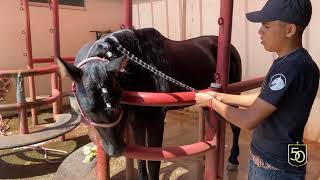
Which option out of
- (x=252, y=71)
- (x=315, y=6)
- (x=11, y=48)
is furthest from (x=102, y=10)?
(x=315, y=6)

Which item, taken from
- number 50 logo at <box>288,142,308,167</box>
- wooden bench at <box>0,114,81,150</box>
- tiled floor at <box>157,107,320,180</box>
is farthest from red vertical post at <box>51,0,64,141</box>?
number 50 logo at <box>288,142,308,167</box>

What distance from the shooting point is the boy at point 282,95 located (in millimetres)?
1245

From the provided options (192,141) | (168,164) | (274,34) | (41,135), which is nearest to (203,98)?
(274,34)

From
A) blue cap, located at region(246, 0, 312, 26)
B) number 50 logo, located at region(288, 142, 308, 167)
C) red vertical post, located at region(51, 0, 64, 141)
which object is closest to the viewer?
blue cap, located at region(246, 0, 312, 26)

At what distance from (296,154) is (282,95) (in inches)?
11.4

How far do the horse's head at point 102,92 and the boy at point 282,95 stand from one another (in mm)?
464

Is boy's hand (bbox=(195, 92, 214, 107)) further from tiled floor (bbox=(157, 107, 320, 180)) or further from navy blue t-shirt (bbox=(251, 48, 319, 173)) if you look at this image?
tiled floor (bbox=(157, 107, 320, 180))

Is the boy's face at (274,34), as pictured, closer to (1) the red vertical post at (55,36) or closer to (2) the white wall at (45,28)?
(1) the red vertical post at (55,36)

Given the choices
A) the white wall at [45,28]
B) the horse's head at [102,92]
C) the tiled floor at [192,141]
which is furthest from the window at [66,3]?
the horse's head at [102,92]

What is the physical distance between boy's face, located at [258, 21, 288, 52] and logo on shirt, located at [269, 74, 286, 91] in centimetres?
13

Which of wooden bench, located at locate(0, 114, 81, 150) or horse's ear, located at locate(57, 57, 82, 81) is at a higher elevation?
horse's ear, located at locate(57, 57, 82, 81)

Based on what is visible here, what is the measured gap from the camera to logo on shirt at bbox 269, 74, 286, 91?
1.24 metres

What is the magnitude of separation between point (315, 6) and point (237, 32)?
46.4 inches

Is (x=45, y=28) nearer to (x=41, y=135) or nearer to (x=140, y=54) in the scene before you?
(x=41, y=135)
